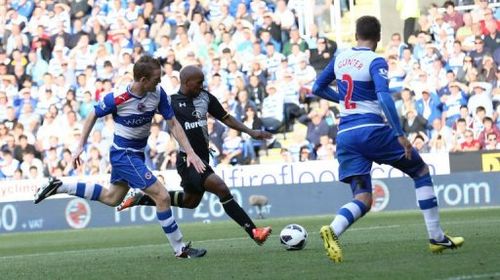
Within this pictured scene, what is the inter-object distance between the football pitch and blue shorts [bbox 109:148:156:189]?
32.8 inches

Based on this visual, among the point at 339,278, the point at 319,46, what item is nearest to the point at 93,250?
the point at 339,278

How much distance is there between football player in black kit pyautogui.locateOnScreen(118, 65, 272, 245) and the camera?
579 inches

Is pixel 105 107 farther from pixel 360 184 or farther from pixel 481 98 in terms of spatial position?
pixel 481 98

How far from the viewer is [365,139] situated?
11945 millimetres

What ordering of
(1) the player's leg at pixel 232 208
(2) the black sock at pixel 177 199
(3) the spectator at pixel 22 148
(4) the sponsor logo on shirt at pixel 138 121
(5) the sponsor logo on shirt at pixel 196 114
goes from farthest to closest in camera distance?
(3) the spectator at pixel 22 148 < (2) the black sock at pixel 177 199 < (5) the sponsor logo on shirt at pixel 196 114 < (1) the player's leg at pixel 232 208 < (4) the sponsor logo on shirt at pixel 138 121

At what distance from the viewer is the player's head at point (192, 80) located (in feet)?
48.3

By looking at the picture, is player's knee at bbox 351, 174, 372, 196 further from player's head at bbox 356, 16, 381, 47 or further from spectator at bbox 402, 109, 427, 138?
spectator at bbox 402, 109, 427, 138

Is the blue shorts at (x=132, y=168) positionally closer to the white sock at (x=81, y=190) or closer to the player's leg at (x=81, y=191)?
the player's leg at (x=81, y=191)

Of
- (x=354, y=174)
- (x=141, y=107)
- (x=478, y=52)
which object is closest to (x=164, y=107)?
(x=141, y=107)

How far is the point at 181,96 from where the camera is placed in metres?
15.0

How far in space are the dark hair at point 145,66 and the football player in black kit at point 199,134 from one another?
1.18 meters

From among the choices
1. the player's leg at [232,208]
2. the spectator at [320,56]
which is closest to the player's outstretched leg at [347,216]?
the player's leg at [232,208]

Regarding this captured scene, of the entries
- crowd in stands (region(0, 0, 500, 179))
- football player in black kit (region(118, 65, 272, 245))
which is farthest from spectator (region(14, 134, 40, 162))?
football player in black kit (region(118, 65, 272, 245))

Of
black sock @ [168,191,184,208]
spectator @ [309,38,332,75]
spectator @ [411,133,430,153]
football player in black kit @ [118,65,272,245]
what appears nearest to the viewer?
football player in black kit @ [118,65,272,245]
